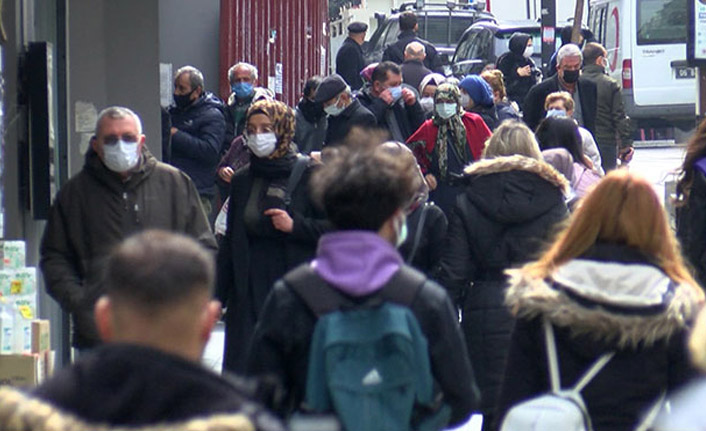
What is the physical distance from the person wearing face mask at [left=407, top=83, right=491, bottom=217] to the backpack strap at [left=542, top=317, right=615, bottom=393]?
20.7ft

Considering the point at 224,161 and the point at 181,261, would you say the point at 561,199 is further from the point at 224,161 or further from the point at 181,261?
the point at 181,261

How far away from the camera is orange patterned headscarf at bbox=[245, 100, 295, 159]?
25.2ft

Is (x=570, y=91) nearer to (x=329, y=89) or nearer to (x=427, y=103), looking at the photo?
(x=427, y=103)

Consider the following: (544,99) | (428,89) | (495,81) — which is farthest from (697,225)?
(495,81)

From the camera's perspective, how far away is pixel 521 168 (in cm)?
732

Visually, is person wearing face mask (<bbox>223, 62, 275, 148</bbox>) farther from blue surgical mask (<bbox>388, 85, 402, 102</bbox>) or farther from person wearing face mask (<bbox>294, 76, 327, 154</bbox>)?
blue surgical mask (<bbox>388, 85, 402, 102</bbox>)

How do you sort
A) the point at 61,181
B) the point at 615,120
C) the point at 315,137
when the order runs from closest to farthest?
the point at 61,181, the point at 315,137, the point at 615,120

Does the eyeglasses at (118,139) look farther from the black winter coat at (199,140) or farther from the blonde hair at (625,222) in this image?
the black winter coat at (199,140)

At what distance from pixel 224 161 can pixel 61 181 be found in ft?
6.55

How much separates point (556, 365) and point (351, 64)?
12835 mm

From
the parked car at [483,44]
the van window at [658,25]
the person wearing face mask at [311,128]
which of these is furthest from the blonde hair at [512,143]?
the van window at [658,25]

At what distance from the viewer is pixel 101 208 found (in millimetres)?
6844

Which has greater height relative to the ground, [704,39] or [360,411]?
[704,39]

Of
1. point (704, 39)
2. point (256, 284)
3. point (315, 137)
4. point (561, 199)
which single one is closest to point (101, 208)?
point (256, 284)
